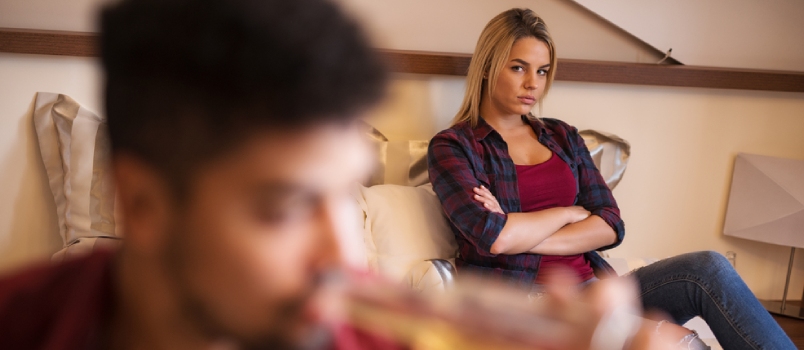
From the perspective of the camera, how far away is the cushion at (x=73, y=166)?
Answer: 1.41 metres

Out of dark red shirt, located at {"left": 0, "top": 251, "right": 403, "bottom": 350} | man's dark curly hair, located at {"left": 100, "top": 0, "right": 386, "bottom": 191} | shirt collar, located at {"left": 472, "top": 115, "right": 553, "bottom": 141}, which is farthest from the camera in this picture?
shirt collar, located at {"left": 472, "top": 115, "right": 553, "bottom": 141}

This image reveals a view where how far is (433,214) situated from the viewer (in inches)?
61.9

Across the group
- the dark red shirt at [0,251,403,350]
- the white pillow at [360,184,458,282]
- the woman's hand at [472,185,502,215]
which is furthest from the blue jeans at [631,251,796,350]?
the dark red shirt at [0,251,403,350]

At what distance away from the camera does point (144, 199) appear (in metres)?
0.26

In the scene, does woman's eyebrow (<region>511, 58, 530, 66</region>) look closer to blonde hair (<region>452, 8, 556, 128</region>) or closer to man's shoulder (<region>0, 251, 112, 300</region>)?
blonde hair (<region>452, 8, 556, 128</region>)

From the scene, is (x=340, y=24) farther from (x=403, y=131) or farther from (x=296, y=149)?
(x=403, y=131)

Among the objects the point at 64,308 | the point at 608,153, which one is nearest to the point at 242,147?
the point at 64,308

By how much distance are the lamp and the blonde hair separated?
0.90 metres

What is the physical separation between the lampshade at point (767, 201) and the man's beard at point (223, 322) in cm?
206

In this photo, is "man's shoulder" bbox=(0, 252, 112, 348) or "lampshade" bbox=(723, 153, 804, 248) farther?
"lampshade" bbox=(723, 153, 804, 248)

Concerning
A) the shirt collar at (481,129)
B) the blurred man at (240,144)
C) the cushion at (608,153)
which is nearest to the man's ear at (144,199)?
the blurred man at (240,144)

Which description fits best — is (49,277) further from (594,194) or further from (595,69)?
(595,69)

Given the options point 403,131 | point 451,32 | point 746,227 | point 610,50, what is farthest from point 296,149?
point 746,227

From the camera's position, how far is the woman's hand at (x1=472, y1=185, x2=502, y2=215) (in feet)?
4.58
